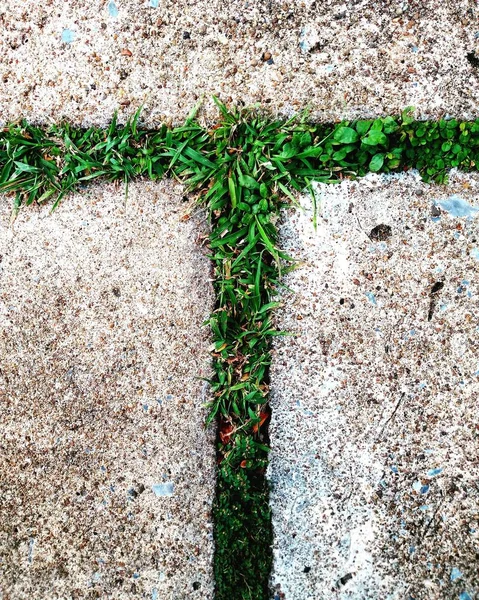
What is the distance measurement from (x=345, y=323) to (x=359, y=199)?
45 centimetres

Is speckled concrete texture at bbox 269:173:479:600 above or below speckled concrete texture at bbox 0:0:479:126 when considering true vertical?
below

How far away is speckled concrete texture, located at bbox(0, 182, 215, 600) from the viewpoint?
1.86 metres

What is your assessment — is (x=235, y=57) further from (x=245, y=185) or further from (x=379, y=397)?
(x=379, y=397)

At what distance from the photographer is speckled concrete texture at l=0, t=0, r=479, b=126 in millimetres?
1824

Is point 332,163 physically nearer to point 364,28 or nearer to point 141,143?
point 364,28

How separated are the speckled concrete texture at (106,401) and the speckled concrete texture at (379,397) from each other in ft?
1.07

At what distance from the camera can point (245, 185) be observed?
1.84 metres

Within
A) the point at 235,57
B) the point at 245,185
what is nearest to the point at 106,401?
the point at 245,185

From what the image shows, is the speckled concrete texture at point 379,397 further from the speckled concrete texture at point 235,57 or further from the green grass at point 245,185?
the speckled concrete texture at point 235,57

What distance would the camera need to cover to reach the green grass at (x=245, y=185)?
5.92 feet

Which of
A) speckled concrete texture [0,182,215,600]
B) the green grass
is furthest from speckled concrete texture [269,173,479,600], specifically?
speckled concrete texture [0,182,215,600]

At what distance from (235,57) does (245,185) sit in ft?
1.53

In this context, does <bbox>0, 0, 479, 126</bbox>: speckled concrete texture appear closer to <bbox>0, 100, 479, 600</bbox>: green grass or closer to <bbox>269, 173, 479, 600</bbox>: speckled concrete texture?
<bbox>0, 100, 479, 600</bbox>: green grass

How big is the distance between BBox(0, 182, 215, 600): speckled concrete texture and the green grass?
7 centimetres
